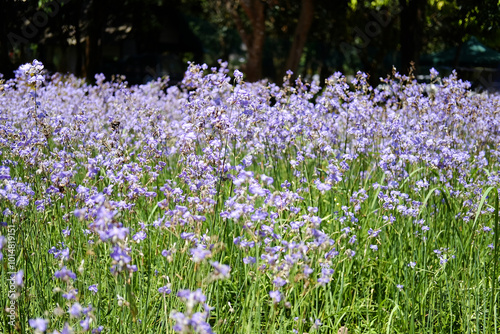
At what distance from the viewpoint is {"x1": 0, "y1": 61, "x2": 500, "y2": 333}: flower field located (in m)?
2.38

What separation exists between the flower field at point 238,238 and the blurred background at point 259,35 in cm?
1216

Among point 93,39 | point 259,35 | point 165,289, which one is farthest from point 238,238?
point 93,39

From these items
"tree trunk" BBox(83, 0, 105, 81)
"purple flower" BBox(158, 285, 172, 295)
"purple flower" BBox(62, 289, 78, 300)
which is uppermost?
"tree trunk" BBox(83, 0, 105, 81)

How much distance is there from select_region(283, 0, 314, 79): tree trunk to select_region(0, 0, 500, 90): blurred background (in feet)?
0.10

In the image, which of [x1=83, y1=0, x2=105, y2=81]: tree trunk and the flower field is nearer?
the flower field

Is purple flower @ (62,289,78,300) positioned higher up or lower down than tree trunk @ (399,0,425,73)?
lower down

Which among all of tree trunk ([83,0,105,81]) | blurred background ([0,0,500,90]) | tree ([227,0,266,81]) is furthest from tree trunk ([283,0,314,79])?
tree trunk ([83,0,105,81])

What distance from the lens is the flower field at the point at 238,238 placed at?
7.82 feet

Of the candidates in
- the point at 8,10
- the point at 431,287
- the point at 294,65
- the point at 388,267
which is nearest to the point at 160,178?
the point at 388,267

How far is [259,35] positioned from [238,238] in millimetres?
15335

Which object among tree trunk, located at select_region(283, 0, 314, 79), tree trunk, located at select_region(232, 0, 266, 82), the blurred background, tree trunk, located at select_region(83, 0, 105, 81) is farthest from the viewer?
tree trunk, located at select_region(83, 0, 105, 81)

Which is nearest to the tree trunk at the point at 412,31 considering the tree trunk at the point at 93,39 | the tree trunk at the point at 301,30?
the tree trunk at the point at 301,30

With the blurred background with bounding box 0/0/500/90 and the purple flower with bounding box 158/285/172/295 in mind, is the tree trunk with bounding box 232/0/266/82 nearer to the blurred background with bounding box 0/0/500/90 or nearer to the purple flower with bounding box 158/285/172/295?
the blurred background with bounding box 0/0/500/90

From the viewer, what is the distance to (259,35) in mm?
17109
